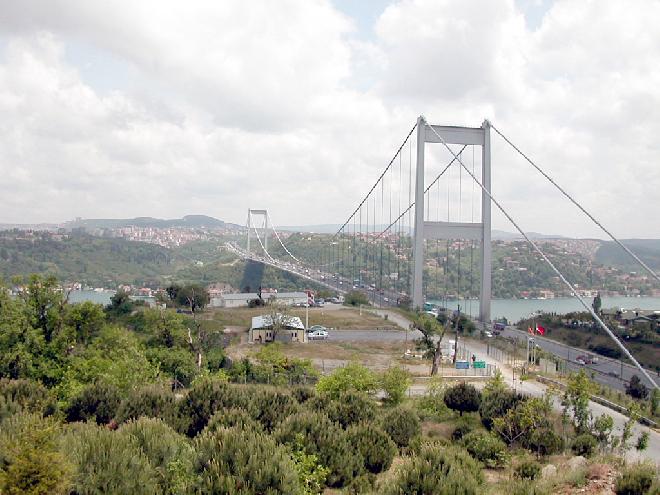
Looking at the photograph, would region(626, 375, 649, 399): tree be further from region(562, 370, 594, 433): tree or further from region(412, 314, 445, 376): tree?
region(412, 314, 445, 376): tree

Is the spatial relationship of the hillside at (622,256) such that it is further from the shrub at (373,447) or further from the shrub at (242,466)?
the shrub at (242,466)

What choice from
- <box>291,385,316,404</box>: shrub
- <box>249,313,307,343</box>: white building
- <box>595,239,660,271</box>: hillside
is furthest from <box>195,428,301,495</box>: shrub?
<box>595,239,660,271</box>: hillside

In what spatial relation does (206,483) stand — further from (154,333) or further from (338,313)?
(338,313)

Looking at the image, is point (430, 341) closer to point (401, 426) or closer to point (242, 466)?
point (401, 426)

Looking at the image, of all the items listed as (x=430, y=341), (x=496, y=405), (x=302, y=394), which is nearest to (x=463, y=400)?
(x=496, y=405)

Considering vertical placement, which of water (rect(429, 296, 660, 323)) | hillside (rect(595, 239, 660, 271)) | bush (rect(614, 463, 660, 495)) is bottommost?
water (rect(429, 296, 660, 323))

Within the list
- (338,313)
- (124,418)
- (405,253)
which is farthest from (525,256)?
(124,418)

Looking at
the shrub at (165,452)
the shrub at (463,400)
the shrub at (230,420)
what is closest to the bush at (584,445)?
the shrub at (463,400)
